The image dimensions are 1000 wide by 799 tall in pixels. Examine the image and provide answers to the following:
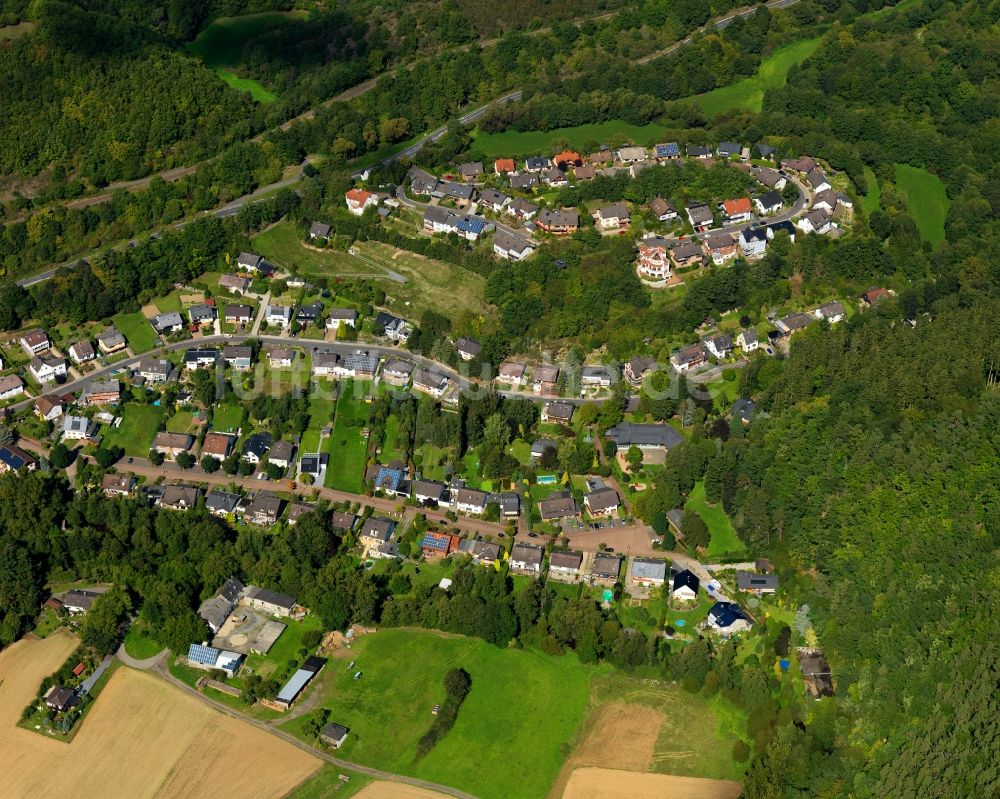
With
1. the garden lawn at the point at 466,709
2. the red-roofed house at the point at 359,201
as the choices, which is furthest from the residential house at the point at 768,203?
the garden lawn at the point at 466,709

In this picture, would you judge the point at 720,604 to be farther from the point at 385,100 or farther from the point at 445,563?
the point at 385,100

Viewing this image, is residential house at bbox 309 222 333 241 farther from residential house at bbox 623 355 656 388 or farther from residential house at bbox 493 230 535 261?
residential house at bbox 623 355 656 388

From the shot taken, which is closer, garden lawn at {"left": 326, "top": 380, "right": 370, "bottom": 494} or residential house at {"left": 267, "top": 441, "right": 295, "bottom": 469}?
garden lawn at {"left": 326, "top": 380, "right": 370, "bottom": 494}

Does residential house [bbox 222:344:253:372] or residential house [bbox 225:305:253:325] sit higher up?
residential house [bbox 225:305:253:325]

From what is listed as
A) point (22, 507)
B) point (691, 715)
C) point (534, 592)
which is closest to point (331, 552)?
point (534, 592)

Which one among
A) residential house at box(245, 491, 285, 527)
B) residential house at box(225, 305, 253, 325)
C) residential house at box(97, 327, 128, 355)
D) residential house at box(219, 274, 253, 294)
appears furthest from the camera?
residential house at box(219, 274, 253, 294)

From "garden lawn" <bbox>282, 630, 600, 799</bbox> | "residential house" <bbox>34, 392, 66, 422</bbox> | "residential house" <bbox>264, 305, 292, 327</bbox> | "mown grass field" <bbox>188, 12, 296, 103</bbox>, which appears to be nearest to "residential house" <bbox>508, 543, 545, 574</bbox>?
"garden lawn" <bbox>282, 630, 600, 799</bbox>

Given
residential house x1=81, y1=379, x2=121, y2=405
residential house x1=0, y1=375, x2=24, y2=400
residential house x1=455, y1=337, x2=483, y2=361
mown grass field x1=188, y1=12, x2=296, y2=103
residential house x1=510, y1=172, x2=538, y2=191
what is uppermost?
mown grass field x1=188, y1=12, x2=296, y2=103
